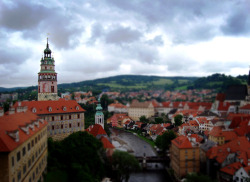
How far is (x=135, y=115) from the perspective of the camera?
102 m

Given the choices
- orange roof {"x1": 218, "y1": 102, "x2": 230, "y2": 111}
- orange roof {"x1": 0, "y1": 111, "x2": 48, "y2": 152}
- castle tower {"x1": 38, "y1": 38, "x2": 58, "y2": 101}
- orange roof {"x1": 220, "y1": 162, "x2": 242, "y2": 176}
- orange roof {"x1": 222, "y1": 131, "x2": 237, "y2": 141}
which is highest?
castle tower {"x1": 38, "y1": 38, "x2": 58, "y2": 101}

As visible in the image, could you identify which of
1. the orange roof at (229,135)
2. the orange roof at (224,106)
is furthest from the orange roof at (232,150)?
the orange roof at (224,106)

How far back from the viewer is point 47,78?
160ft

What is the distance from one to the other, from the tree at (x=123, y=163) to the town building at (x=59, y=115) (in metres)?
10.7

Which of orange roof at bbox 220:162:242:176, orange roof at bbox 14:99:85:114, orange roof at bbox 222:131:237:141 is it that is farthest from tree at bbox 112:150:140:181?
orange roof at bbox 222:131:237:141

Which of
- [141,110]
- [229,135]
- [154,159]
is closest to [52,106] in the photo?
[154,159]

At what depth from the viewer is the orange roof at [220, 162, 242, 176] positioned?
3363 centimetres

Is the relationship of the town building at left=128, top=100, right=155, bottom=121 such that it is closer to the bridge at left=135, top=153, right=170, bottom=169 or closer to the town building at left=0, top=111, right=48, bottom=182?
the bridge at left=135, top=153, right=170, bottom=169

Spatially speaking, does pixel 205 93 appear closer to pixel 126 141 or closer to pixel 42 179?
pixel 126 141

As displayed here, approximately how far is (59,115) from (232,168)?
2566 cm

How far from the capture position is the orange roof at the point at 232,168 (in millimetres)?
33631

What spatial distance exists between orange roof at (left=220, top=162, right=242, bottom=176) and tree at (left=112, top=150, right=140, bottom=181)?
11631 millimetres

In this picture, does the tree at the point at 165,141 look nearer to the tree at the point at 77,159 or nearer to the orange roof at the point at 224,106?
the tree at the point at 77,159

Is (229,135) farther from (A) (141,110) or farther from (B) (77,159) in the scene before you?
(A) (141,110)
